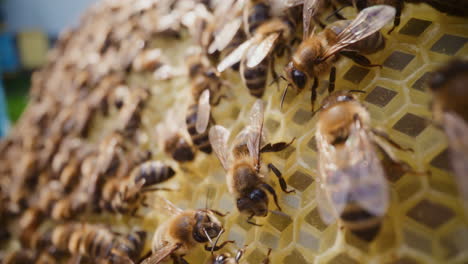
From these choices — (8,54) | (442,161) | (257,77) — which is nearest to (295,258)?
(442,161)

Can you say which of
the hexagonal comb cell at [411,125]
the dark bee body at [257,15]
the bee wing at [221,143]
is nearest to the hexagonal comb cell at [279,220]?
the bee wing at [221,143]

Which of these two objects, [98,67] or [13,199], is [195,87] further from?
[13,199]

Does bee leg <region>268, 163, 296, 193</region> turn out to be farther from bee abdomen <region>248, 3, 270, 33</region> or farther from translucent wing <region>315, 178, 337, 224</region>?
bee abdomen <region>248, 3, 270, 33</region>

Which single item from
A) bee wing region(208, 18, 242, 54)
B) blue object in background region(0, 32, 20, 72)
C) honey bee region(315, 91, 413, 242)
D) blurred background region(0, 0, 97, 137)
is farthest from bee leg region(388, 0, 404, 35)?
blue object in background region(0, 32, 20, 72)

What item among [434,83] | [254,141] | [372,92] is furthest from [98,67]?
[434,83]

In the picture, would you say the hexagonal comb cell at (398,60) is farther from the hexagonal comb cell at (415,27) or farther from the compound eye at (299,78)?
the compound eye at (299,78)

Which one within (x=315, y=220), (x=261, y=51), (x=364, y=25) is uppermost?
(x=364, y=25)

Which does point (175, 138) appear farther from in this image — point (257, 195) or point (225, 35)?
point (257, 195)
